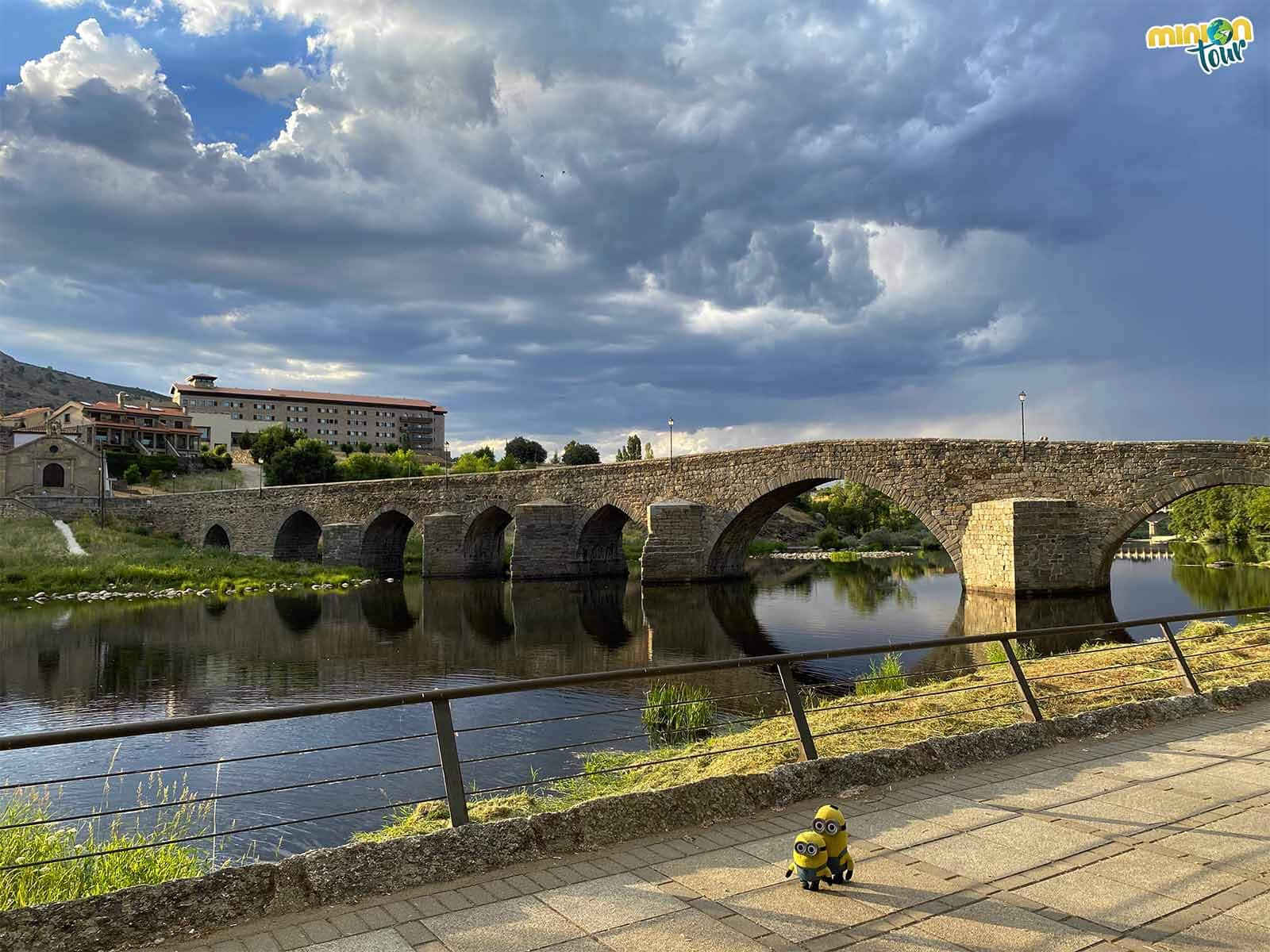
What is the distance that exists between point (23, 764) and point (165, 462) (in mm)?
74373

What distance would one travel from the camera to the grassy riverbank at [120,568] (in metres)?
31.5

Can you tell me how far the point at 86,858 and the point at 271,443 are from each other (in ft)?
264

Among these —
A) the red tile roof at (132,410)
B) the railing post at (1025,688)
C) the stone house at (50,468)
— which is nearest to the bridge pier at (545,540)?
the railing post at (1025,688)

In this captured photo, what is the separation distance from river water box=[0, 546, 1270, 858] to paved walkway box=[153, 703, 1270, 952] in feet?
9.50

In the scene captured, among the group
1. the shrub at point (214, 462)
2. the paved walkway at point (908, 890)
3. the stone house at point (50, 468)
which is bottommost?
the paved walkway at point (908, 890)

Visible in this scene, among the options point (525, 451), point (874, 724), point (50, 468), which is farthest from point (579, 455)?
point (874, 724)

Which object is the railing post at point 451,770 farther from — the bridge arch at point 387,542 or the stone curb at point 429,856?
the bridge arch at point 387,542

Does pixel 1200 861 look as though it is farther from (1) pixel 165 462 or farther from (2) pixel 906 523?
(1) pixel 165 462

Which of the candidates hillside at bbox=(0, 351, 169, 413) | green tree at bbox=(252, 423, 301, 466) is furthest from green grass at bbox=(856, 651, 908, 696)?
hillside at bbox=(0, 351, 169, 413)

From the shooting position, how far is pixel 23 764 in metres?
9.88

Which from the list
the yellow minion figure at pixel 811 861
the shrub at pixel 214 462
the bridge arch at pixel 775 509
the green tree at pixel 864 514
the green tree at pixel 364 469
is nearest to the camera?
the yellow minion figure at pixel 811 861

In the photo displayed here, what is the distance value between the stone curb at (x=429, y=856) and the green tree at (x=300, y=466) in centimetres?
7261

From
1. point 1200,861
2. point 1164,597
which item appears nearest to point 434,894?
point 1200,861

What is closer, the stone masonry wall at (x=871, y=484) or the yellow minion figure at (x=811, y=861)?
the yellow minion figure at (x=811, y=861)
